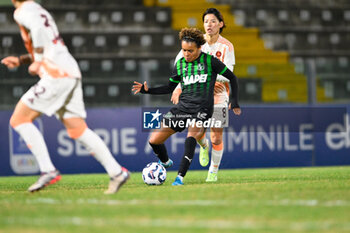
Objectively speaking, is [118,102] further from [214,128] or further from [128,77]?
[214,128]

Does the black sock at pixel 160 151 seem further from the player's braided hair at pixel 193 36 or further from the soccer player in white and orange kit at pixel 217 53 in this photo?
the player's braided hair at pixel 193 36

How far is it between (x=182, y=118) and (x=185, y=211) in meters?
2.72

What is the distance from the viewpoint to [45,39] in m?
5.95

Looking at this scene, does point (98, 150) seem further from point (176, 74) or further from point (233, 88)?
point (233, 88)

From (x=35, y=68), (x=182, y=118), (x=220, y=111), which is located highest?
(x=35, y=68)

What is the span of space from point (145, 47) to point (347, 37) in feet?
23.6

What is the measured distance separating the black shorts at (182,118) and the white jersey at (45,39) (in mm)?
1678

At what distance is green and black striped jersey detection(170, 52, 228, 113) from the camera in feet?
24.2

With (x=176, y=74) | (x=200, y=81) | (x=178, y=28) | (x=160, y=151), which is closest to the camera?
(x=200, y=81)

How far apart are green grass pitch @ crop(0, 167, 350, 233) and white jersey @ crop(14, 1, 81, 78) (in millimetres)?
1158

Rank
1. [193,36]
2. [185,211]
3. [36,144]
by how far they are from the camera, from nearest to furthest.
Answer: [185,211], [36,144], [193,36]

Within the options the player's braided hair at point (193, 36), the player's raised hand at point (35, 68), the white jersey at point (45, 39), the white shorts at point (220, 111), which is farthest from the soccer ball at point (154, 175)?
the player's raised hand at point (35, 68)

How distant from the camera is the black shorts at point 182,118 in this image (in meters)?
7.30

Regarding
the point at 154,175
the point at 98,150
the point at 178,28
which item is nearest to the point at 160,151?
the point at 154,175
